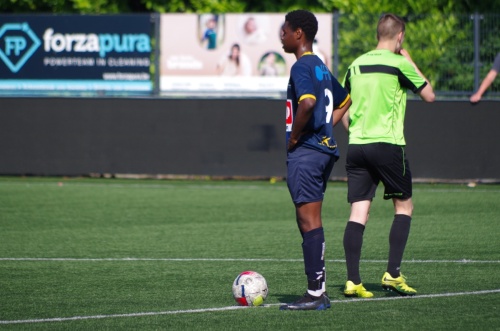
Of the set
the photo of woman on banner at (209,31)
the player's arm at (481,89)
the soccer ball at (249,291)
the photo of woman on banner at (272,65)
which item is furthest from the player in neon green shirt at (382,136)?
the photo of woman on banner at (209,31)

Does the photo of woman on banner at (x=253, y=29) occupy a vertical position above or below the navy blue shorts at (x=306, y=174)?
below

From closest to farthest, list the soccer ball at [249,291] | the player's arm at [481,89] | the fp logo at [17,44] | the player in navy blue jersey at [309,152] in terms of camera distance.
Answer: the player in navy blue jersey at [309,152] < the soccer ball at [249,291] < the player's arm at [481,89] < the fp logo at [17,44]

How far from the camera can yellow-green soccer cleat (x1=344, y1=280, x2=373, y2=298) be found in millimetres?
8320

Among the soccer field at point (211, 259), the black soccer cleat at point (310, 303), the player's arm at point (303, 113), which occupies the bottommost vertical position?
the soccer field at point (211, 259)

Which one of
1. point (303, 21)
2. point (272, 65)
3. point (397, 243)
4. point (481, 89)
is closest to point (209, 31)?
point (272, 65)

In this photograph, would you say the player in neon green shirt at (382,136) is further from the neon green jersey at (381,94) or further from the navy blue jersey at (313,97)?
the navy blue jersey at (313,97)

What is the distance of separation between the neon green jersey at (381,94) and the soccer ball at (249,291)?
134 centimetres

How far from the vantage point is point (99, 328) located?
23.7 feet

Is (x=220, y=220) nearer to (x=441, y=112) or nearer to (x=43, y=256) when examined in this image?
(x=43, y=256)

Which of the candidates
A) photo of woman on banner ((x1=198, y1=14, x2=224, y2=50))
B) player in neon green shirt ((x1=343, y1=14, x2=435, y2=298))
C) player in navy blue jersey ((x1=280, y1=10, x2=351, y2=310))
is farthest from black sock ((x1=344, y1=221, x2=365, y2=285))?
photo of woman on banner ((x1=198, y1=14, x2=224, y2=50))

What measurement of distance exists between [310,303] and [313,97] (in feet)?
4.59

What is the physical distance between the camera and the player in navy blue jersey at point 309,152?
774 centimetres

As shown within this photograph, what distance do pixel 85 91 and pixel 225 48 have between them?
2693 mm

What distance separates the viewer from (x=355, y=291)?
834 cm
